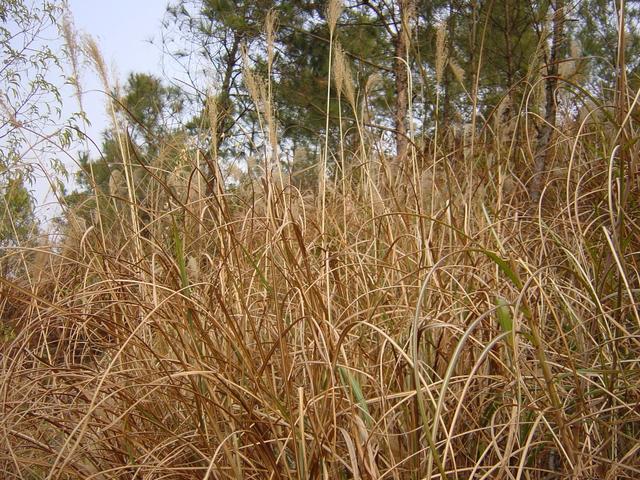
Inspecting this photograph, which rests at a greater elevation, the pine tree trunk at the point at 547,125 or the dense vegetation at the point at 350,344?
→ the pine tree trunk at the point at 547,125

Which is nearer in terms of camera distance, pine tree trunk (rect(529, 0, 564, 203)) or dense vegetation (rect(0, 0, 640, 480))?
dense vegetation (rect(0, 0, 640, 480))

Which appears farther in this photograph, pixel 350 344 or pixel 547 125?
pixel 547 125

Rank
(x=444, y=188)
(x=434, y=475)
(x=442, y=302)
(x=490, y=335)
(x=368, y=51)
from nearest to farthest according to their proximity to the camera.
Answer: (x=434, y=475) → (x=490, y=335) → (x=442, y=302) → (x=444, y=188) → (x=368, y=51)

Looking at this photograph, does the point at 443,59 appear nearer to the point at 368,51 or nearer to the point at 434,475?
the point at 434,475

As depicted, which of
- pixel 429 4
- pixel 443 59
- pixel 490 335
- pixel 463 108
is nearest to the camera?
pixel 490 335

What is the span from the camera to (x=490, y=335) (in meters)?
1.64

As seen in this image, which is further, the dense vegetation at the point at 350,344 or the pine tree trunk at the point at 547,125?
the pine tree trunk at the point at 547,125

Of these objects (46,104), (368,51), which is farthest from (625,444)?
(368,51)

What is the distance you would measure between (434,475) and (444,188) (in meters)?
1.60

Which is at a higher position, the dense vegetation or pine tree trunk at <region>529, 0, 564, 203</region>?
pine tree trunk at <region>529, 0, 564, 203</region>

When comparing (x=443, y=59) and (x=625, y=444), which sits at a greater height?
(x=443, y=59)

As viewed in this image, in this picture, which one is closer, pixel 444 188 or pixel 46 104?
pixel 444 188

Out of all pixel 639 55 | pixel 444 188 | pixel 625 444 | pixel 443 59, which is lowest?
pixel 625 444

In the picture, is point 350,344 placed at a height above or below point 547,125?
below
